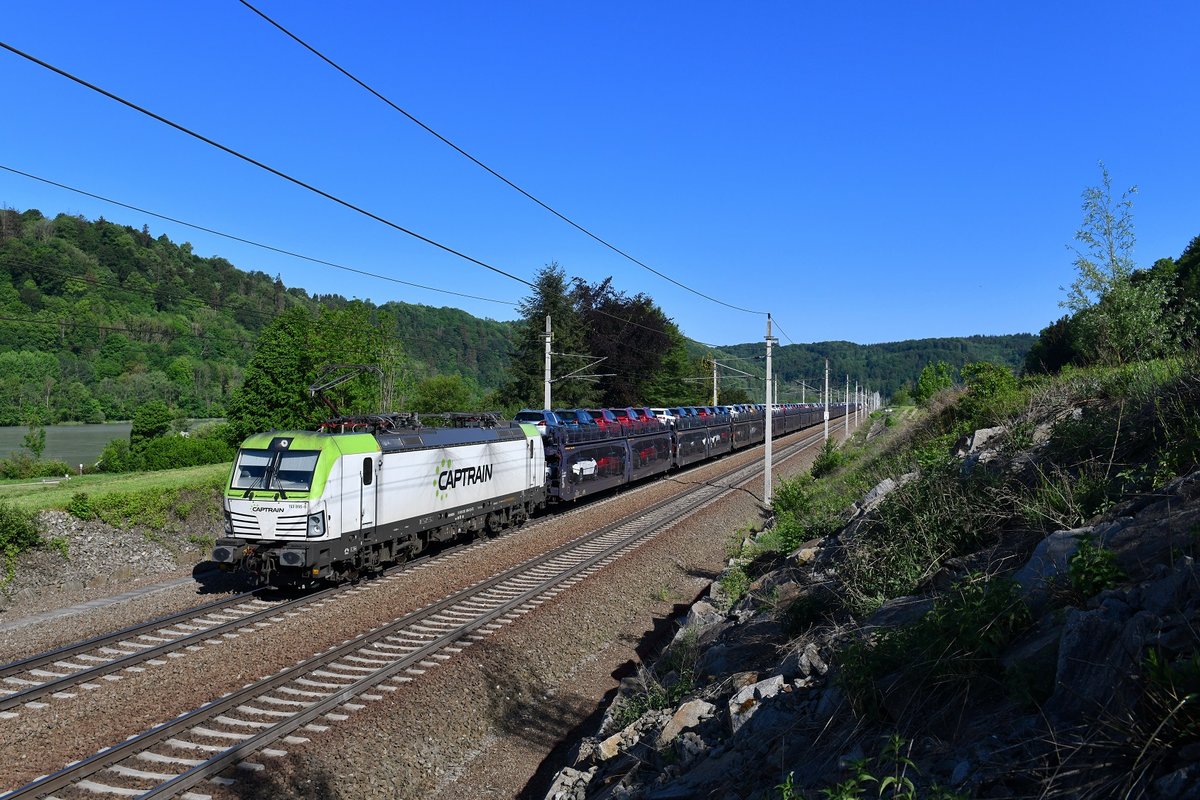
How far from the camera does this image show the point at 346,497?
14016 mm

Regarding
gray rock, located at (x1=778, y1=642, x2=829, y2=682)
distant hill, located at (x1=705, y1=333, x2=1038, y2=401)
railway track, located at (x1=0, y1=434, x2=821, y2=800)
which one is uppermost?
distant hill, located at (x1=705, y1=333, x2=1038, y2=401)

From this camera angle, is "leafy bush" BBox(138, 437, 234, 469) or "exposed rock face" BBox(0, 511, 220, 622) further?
"leafy bush" BBox(138, 437, 234, 469)

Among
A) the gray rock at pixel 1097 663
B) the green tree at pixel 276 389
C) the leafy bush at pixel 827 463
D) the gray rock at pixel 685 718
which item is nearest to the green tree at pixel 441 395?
the green tree at pixel 276 389

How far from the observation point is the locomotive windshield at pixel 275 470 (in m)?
13.6

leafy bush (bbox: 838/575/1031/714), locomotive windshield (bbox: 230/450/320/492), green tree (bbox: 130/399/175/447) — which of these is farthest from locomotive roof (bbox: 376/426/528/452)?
green tree (bbox: 130/399/175/447)

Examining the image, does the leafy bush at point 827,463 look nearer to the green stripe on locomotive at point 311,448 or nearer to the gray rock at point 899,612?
the green stripe on locomotive at point 311,448

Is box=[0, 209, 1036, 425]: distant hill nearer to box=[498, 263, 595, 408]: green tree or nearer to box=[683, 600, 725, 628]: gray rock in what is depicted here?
box=[498, 263, 595, 408]: green tree

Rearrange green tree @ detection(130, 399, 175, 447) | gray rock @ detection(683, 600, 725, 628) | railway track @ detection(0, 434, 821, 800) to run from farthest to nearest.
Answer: green tree @ detection(130, 399, 175, 447) → gray rock @ detection(683, 600, 725, 628) → railway track @ detection(0, 434, 821, 800)

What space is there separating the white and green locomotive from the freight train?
0.02 meters

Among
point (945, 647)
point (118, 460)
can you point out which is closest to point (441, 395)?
point (118, 460)

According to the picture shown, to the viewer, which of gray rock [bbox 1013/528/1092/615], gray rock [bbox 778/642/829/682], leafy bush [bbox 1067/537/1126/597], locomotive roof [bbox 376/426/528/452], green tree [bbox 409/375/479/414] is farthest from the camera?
green tree [bbox 409/375/479/414]

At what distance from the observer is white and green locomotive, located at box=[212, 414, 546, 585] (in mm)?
13445

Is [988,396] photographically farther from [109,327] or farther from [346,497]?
[109,327]

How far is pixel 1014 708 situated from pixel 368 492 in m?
12.6
